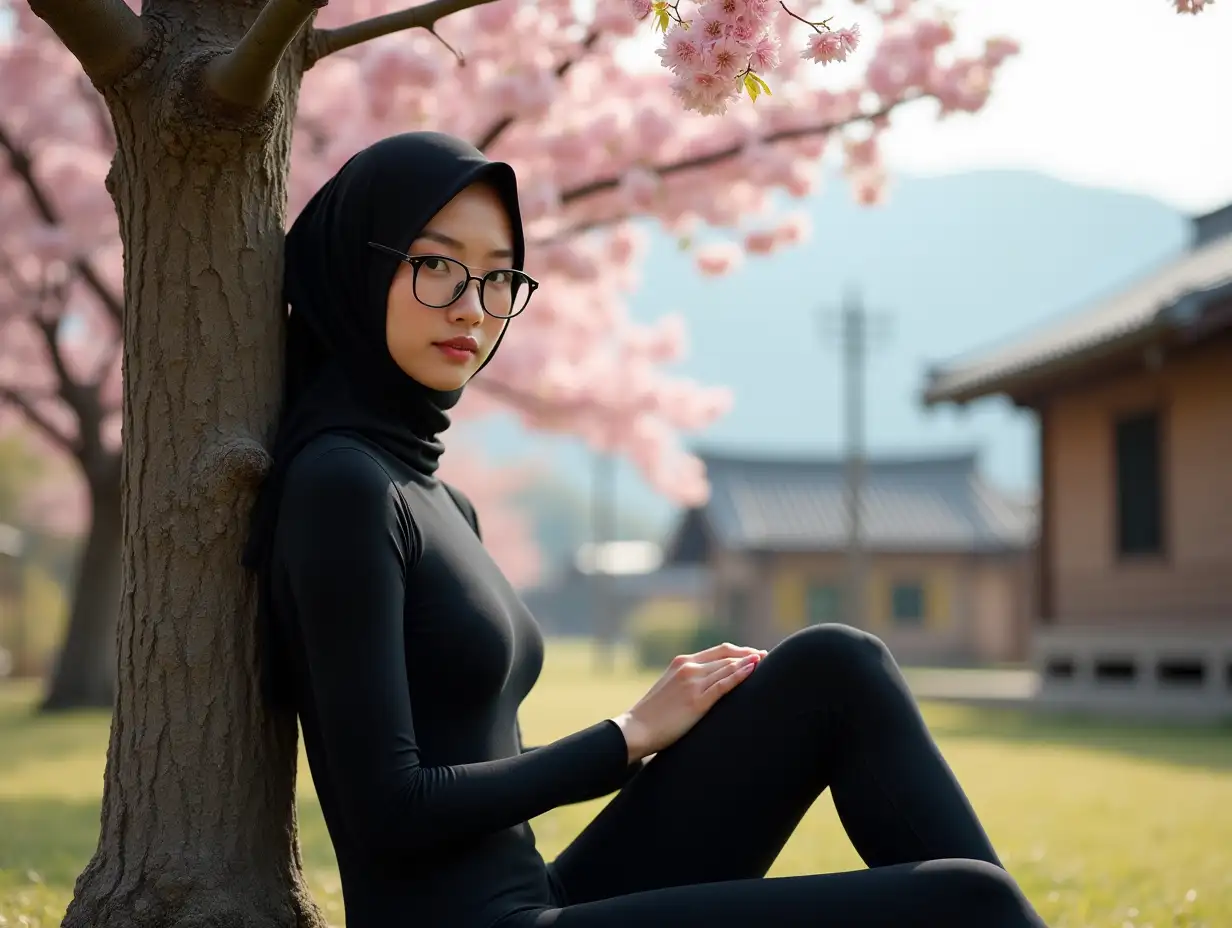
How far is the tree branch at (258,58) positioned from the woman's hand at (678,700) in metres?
1.15

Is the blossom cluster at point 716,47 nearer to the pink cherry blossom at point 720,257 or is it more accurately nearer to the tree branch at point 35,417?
the pink cherry blossom at point 720,257

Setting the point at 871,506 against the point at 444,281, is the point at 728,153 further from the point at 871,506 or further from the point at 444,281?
the point at 871,506

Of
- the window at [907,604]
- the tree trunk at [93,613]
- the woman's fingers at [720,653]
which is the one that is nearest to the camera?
the woman's fingers at [720,653]

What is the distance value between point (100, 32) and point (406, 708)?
128 centimetres

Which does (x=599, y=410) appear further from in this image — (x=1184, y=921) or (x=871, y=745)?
(x=871, y=745)

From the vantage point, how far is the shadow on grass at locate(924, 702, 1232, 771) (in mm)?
8875

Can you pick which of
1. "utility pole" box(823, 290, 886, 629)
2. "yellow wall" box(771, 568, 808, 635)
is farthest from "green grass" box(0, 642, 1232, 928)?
"yellow wall" box(771, 568, 808, 635)

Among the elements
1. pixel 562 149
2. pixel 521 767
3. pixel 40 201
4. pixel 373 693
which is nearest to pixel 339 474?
pixel 373 693

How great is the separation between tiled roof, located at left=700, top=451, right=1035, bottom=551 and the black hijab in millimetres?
27296

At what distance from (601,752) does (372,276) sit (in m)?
0.81

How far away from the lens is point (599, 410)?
1499 cm

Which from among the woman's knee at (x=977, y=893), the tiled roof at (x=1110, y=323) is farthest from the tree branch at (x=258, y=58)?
the tiled roof at (x=1110, y=323)

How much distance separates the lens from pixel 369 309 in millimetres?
2193

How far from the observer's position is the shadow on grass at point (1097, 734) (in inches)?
349
